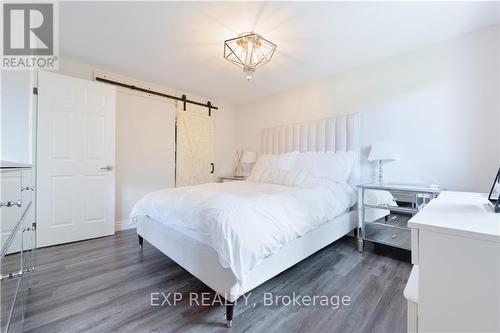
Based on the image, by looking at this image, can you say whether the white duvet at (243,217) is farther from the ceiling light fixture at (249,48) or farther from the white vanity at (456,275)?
the ceiling light fixture at (249,48)

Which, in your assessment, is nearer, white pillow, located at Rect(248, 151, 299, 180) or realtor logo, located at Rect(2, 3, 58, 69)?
realtor logo, located at Rect(2, 3, 58, 69)

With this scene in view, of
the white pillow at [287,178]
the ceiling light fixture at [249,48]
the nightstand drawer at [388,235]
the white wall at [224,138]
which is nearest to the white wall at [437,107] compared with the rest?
the nightstand drawer at [388,235]

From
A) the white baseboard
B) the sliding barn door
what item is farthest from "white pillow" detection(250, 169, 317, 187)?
the white baseboard

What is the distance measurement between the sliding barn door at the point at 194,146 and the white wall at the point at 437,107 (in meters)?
2.52

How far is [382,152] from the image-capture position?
2.58m

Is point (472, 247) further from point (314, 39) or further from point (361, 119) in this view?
point (361, 119)

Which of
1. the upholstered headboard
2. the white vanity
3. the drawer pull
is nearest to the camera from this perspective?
the white vanity

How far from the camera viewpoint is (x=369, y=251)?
2.52 meters

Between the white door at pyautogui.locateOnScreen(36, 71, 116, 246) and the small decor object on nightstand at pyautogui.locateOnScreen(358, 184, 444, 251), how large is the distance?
3.37 metres

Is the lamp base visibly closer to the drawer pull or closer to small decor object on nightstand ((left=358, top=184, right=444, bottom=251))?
small decor object on nightstand ((left=358, top=184, right=444, bottom=251))

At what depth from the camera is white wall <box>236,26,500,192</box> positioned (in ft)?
7.16

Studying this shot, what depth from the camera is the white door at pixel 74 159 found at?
2621mm

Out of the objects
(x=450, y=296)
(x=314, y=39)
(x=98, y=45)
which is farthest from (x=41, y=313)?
(x=314, y=39)

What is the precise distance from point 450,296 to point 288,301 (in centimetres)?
116
